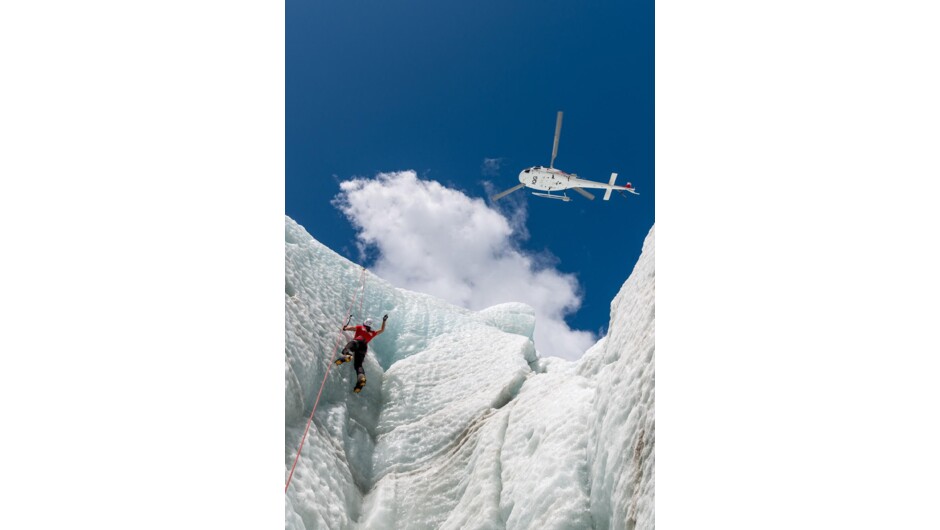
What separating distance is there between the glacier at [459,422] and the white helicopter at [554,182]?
0.61m

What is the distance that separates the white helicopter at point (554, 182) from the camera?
13.2 feet

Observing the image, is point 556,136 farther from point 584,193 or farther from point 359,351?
point 359,351

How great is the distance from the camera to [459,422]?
4.73 metres

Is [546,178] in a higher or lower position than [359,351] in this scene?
higher

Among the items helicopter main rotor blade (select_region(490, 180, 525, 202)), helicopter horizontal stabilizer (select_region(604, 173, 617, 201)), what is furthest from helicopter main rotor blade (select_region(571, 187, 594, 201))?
helicopter main rotor blade (select_region(490, 180, 525, 202))

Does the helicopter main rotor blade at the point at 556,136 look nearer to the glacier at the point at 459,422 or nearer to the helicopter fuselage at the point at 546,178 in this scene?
the helicopter fuselage at the point at 546,178

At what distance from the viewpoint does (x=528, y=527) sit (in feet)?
11.4

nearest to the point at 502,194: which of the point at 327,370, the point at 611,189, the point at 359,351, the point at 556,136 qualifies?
the point at 556,136

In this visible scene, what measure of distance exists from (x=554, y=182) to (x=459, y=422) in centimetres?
202

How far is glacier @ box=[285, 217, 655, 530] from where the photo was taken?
328 cm

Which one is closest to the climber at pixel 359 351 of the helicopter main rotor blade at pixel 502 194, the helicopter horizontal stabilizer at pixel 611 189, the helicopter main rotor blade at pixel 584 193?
the helicopter main rotor blade at pixel 502 194

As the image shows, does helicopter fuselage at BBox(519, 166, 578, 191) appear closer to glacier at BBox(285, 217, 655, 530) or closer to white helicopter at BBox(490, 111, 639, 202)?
white helicopter at BBox(490, 111, 639, 202)

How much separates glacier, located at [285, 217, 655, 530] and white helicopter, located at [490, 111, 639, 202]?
608 mm
